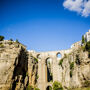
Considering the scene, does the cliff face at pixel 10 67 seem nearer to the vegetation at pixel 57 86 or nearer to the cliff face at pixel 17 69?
the cliff face at pixel 17 69

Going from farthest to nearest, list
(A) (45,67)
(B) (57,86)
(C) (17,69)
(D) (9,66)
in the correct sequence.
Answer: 1. (A) (45,67)
2. (B) (57,86)
3. (C) (17,69)
4. (D) (9,66)

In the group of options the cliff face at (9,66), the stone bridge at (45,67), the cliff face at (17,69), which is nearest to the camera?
the cliff face at (17,69)

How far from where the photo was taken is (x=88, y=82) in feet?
95.1

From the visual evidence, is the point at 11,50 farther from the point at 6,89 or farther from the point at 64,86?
the point at 64,86

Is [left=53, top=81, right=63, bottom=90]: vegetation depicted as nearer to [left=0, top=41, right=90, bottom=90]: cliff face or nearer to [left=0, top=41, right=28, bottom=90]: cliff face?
[left=0, top=41, right=90, bottom=90]: cliff face

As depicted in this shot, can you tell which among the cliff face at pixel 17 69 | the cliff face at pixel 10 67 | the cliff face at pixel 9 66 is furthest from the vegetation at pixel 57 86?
the cliff face at pixel 9 66

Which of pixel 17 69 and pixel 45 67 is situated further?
pixel 45 67

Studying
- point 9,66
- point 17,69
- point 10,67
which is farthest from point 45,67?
point 9,66

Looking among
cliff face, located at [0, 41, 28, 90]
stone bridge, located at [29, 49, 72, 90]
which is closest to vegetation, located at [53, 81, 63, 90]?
stone bridge, located at [29, 49, 72, 90]

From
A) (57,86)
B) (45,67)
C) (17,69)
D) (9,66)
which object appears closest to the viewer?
(9,66)

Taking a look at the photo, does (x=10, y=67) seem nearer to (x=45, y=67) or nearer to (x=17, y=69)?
(x=17, y=69)

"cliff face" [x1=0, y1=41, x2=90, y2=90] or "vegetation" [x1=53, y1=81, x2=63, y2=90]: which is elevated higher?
"cliff face" [x1=0, y1=41, x2=90, y2=90]

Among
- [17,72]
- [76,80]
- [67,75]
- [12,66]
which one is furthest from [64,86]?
[12,66]

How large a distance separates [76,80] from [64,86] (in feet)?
38.5
